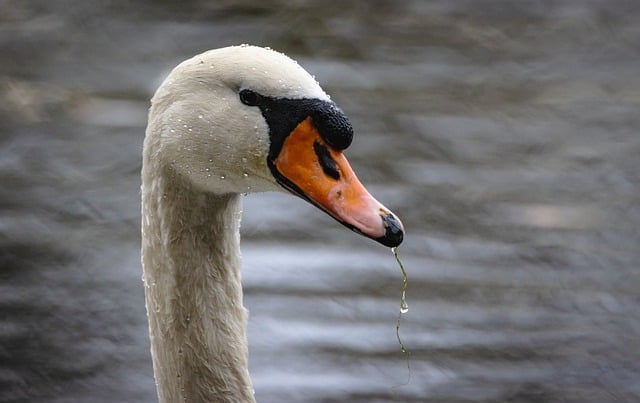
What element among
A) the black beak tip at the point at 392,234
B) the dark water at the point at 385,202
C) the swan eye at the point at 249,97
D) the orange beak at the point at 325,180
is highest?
the dark water at the point at 385,202

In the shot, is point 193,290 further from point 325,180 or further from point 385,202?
point 385,202

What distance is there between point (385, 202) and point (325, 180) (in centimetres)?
305

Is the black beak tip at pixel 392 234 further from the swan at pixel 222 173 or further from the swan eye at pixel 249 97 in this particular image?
the swan eye at pixel 249 97

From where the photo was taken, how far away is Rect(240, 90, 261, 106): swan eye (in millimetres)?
3109

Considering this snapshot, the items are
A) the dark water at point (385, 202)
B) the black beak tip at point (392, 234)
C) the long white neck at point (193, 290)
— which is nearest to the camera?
the black beak tip at point (392, 234)

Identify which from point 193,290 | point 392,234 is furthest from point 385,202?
point 392,234

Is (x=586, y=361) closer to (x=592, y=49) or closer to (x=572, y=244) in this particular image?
(x=572, y=244)

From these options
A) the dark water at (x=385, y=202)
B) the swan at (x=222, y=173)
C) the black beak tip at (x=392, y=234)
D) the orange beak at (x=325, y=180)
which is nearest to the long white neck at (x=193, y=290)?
the swan at (x=222, y=173)

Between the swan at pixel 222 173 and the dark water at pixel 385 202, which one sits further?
the dark water at pixel 385 202

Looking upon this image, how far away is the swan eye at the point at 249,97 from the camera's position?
10.2ft

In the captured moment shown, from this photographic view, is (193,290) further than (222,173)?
Yes

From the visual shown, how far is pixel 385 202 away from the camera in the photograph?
615 centimetres

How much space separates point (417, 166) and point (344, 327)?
1.34 meters

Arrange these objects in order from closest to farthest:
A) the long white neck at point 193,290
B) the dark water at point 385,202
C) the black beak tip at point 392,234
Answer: the black beak tip at point 392,234
the long white neck at point 193,290
the dark water at point 385,202
